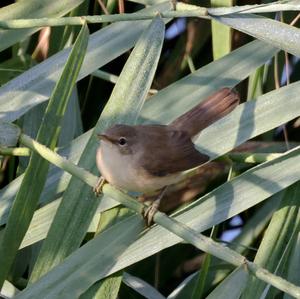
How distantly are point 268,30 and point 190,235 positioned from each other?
61 centimetres

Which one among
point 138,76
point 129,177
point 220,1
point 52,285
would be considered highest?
point 220,1

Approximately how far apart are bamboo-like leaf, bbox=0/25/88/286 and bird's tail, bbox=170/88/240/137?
432 millimetres

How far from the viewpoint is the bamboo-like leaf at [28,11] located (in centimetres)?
222

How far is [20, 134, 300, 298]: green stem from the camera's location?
1.47 meters

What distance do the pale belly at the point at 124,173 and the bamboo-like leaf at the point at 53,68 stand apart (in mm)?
211

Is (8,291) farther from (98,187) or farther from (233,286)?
(233,286)

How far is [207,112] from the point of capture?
2.24m

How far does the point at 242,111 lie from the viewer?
2.06m

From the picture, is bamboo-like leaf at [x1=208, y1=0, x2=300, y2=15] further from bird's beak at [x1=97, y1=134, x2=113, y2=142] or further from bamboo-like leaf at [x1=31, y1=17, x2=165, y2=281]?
bird's beak at [x1=97, y1=134, x2=113, y2=142]

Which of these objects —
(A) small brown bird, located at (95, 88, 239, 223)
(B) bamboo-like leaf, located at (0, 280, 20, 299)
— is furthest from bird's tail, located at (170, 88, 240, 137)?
(B) bamboo-like leaf, located at (0, 280, 20, 299)

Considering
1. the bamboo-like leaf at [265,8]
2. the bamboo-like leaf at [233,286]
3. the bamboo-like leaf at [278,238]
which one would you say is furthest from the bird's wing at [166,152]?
the bamboo-like leaf at [233,286]

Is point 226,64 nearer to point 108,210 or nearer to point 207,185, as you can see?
point 108,210

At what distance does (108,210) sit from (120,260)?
16 centimetres

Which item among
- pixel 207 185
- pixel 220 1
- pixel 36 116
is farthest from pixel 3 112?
pixel 207 185
